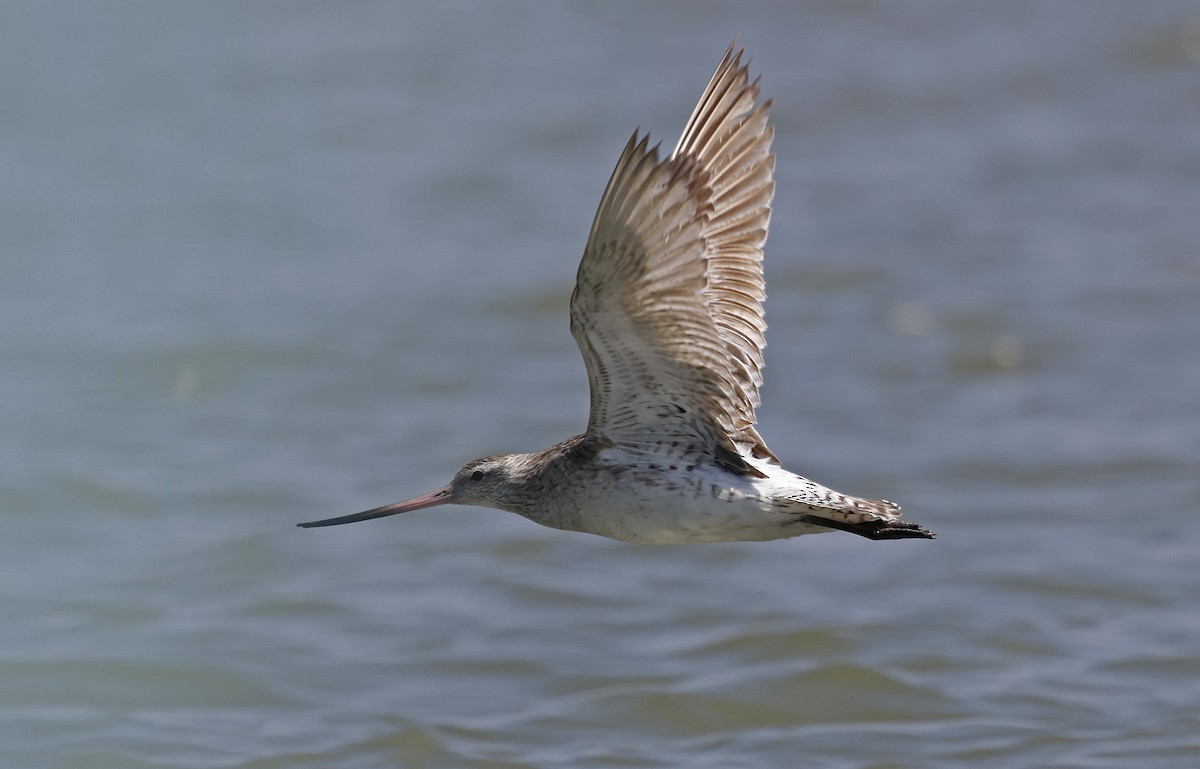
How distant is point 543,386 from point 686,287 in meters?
4.55

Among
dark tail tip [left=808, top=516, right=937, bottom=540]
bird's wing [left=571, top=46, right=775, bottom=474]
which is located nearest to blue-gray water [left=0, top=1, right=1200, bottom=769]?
dark tail tip [left=808, top=516, right=937, bottom=540]

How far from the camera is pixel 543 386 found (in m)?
9.58

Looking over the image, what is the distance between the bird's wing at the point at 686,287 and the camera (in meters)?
4.88

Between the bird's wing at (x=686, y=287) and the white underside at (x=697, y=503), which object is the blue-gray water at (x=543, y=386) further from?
the bird's wing at (x=686, y=287)

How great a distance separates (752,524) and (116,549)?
375 centimetres

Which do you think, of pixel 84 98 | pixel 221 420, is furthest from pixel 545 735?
pixel 84 98

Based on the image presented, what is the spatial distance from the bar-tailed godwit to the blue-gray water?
52.0 inches

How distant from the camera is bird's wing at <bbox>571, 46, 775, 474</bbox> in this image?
4.88m

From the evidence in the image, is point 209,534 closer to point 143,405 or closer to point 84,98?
point 143,405

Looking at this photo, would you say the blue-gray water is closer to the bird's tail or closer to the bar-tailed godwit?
the bar-tailed godwit

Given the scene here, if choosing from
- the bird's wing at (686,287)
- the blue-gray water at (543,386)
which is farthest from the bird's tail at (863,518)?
the blue-gray water at (543,386)

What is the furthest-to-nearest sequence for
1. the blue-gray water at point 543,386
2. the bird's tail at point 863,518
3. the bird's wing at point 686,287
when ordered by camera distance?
the blue-gray water at point 543,386 < the bird's tail at point 863,518 < the bird's wing at point 686,287

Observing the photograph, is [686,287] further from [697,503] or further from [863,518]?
[863,518]

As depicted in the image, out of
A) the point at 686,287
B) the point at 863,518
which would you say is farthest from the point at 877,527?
the point at 686,287
